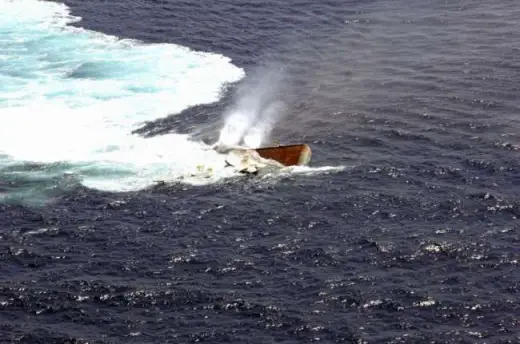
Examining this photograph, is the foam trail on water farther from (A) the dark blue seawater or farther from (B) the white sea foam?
(A) the dark blue seawater

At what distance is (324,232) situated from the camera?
87625 mm

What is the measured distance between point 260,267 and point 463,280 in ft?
58.6

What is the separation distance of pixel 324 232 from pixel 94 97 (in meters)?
45.5

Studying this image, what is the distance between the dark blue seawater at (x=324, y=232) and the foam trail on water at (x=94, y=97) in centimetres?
309

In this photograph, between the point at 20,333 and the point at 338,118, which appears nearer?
the point at 20,333

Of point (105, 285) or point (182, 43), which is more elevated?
point (182, 43)

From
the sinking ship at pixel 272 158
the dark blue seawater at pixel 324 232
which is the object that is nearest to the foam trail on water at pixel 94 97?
the sinking ship at pixel 272 158

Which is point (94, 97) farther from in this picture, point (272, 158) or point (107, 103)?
point (272, 158)

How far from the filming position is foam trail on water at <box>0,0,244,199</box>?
336ft

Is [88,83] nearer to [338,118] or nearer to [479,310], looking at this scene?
[338,118]

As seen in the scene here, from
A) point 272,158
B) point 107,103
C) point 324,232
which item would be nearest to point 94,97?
point 107,103

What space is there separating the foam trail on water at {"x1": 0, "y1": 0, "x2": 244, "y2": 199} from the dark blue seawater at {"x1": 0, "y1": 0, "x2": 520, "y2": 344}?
3093 mm

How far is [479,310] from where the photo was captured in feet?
247

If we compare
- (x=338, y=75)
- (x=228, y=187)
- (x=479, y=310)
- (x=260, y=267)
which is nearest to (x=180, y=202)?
(x=228, y=187)
